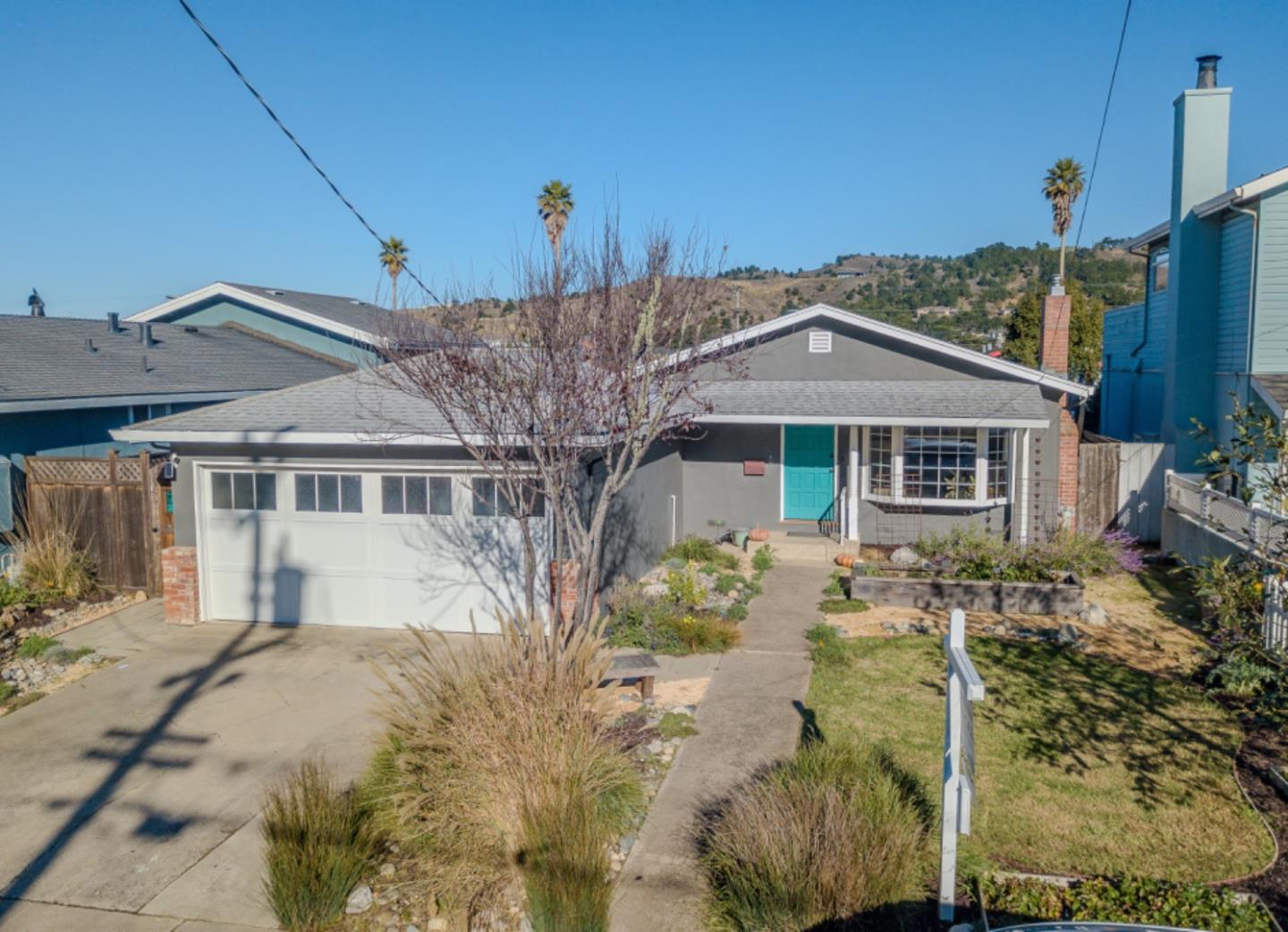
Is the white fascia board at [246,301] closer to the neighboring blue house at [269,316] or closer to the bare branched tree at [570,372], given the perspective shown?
the neighboring blue house at [269,316]

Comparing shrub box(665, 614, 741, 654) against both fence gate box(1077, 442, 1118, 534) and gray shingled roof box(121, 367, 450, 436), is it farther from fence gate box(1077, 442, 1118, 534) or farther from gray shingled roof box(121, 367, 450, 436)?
fence gate box(1077, 442, 1118, 534)

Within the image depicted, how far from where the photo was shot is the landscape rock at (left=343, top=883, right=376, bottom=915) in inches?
235

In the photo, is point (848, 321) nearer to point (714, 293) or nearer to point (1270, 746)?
point (714, 293)

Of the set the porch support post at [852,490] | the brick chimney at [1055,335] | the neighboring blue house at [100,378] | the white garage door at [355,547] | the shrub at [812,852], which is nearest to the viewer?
the shrub at [812,852]

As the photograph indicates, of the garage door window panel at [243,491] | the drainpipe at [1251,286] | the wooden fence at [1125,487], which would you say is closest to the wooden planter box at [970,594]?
the wooden fence at [1125,487]

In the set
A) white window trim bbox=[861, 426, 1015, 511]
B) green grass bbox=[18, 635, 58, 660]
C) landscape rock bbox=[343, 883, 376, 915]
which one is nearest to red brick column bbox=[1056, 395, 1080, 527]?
white window trim bbox=[861, 426, 1015, 511]

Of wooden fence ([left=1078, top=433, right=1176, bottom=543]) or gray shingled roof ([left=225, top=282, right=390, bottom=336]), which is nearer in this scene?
wooden fence ([left=1078, top=433, right=1176, bottom=543])

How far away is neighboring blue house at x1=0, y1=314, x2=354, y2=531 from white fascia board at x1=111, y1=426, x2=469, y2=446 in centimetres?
270

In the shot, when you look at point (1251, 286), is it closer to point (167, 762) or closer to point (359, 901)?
point (359, 901)

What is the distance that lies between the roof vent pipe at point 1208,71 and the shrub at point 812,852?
1749 centimetres

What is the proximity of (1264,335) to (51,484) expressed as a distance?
18467 mm

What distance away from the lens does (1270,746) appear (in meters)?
7.90

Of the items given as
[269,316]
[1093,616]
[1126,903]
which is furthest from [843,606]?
[269,316]

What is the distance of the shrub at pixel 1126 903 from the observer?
545 cm
